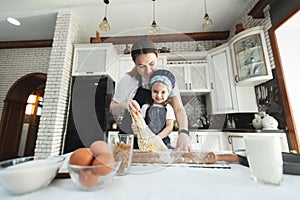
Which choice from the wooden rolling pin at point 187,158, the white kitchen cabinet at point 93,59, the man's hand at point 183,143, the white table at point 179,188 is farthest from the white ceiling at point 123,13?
the white table at point 179,188

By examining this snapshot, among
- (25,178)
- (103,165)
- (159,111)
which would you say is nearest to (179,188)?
(103,165)

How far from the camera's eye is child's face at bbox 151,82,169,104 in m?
0.73

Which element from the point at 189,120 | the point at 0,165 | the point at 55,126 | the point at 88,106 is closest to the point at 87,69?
the point at 88,106

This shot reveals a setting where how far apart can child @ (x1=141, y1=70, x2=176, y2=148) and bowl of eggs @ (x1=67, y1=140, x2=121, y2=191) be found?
0.41 meters

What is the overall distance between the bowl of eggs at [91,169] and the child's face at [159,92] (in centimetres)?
45

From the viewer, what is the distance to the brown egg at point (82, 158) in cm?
31

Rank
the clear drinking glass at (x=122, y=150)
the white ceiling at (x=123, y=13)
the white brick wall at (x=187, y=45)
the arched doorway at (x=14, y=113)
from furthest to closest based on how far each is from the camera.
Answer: the arched doorway at (x=14, y=113), the white brick wall at (x=187, y=45), the white ceiling at (x=123, y=13), the clear drinking glass at (x=122, y=150)

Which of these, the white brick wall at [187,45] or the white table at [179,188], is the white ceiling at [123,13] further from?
the white table at [179,188]

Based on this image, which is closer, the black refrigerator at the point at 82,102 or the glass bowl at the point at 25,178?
the glass bowl at the point at 25,178

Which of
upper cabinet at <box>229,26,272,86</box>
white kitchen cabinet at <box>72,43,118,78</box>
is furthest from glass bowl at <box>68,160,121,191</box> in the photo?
upper cabinet at <box>229,26,272,86</box>

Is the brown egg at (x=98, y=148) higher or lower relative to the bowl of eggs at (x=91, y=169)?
higher

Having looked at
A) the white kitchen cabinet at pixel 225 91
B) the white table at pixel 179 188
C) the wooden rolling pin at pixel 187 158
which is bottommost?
the white table at pixel 179 188

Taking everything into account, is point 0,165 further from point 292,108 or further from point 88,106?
point 292,108

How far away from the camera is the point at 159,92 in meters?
0.73
